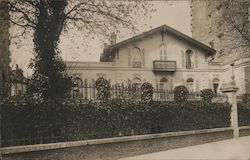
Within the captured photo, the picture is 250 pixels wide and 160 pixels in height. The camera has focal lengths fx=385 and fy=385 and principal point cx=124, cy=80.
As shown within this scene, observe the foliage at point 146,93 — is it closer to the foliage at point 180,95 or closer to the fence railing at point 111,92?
the fence railing at point 111,92

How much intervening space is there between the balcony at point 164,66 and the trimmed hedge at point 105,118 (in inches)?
730

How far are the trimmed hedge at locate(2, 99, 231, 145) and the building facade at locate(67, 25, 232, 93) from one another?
17.5m

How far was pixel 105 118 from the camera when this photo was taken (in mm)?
12320

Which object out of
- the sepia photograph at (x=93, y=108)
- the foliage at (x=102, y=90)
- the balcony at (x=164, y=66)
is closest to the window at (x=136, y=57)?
the balcony at (x=164, y=66)

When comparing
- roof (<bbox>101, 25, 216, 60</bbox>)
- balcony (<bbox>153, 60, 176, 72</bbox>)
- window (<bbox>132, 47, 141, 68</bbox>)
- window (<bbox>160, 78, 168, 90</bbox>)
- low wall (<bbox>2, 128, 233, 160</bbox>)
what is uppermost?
roof (<bbox>101, 25, 216, 60</bbox>)

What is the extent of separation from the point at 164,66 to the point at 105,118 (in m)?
23.7

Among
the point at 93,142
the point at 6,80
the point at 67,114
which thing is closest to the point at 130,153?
the point at 93,142

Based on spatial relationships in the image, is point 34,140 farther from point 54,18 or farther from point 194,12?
point 194,12

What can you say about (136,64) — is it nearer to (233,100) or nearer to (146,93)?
(233,100)

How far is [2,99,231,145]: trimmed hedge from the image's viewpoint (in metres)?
10.1

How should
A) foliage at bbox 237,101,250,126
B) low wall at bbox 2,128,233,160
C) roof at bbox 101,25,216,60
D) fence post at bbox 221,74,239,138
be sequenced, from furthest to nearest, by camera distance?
roof at bbox 101,25,216,60 < foliage at bbox 237,101,250,126 < fence post at bbox 221,74,239,138 < low wall at bbox 2,128,233,160

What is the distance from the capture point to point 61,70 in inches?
504

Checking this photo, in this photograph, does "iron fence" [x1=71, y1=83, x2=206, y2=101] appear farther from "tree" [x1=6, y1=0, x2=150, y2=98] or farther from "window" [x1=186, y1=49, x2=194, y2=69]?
"window" [x1=186, y1=49, x2=194, y2=69]

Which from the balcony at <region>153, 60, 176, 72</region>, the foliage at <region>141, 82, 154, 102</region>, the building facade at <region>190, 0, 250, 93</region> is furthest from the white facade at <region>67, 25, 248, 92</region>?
the foliage at <region>141, 82, 154, 102</region>
